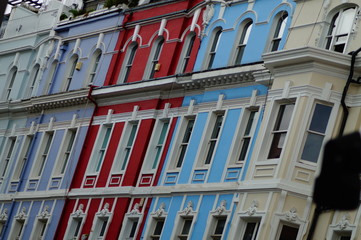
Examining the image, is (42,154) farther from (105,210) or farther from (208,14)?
(208,14)

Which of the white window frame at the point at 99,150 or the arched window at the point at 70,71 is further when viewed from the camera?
the arched window at the point at 70,71

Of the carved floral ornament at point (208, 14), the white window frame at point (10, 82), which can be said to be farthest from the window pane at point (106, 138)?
the white window frame at point (10, 82)

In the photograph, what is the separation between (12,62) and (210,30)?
16.0 meters

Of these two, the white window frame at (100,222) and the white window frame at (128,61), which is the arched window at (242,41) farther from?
the white window frame at (100,222)

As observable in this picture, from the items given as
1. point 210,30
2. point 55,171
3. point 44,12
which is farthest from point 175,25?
point 44,12

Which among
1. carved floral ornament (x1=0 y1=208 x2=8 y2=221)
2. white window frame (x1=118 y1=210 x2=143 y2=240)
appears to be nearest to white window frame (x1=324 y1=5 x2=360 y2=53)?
white window frame (x1=118 y1=210 x2=143 y2=240)

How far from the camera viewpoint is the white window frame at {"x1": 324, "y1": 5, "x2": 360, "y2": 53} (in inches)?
964

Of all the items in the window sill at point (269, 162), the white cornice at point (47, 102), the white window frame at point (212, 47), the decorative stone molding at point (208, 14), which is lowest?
the window sill at point (269, 162)

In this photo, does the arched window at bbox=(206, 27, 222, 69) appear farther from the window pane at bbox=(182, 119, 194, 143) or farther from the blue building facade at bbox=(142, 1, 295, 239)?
the window pane at bbox=(182, 119, 194, 143)

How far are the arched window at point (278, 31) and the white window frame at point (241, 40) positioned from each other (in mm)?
1439

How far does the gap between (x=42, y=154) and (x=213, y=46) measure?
1178 cm

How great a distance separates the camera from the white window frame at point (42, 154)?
39688mm

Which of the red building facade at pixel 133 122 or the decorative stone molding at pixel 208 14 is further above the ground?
the decorative stone molding at pixel 208 14

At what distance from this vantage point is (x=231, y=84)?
2961 cm
